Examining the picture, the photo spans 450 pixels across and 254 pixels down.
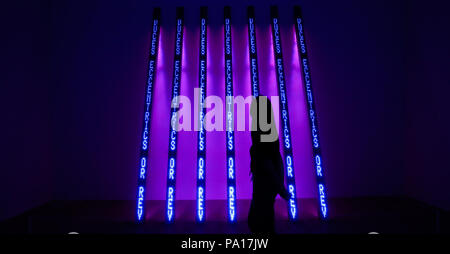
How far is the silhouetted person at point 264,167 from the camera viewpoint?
8.80ft

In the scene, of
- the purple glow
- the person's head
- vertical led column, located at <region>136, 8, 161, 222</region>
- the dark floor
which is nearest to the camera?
the person's head

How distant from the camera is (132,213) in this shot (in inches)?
169

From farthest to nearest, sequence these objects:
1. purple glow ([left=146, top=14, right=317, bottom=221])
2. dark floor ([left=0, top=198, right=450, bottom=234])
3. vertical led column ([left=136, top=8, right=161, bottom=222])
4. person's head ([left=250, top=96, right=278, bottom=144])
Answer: purple glow ([left=146, top=14, right=317, bottom=221])
vertical led column ([left=136, top=8, right=161, bottom=222])
dark floor ([left=0, top=198, right=450, bottom=234])
person's head ([left=250, top=96, right=278, bottom=144])

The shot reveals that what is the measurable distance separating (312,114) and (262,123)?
197cm

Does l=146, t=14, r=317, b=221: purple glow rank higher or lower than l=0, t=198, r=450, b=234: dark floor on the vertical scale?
higher

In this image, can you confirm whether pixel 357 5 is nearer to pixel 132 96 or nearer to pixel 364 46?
pixel 364 46

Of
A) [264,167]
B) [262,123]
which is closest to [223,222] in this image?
[264,167]

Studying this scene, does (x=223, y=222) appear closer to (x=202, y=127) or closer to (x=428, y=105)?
(x=202, y=127)

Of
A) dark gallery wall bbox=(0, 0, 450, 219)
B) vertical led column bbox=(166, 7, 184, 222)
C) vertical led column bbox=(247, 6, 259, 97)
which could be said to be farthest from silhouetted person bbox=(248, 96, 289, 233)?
dark gallery wall bbox=(0, 0, 450, 219)

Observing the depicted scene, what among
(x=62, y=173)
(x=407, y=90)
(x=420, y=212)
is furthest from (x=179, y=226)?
(x=407, y=90)

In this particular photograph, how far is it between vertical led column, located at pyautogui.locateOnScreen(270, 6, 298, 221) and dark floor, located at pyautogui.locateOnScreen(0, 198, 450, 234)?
258mm

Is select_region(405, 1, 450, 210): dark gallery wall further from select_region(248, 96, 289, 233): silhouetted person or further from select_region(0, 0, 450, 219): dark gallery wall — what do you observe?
select_region(248, 96, 289, 233): silhouetted person

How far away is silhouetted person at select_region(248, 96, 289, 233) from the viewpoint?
268cm

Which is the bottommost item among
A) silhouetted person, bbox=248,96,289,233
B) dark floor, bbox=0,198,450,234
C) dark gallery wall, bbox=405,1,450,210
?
dark floor, bbox=0,198,450,234
